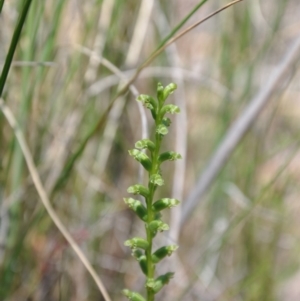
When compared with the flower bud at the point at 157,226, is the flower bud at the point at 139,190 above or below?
above

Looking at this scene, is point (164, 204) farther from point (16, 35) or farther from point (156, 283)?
point (16, 35)

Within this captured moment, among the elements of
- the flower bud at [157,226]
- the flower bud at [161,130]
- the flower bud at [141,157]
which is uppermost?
the flower bud at [161,130]

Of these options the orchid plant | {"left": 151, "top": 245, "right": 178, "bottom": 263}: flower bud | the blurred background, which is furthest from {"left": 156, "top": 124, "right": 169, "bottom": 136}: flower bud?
the blurred background

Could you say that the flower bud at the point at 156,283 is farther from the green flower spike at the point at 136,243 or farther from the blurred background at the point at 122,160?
the blurred background at the point at 122,160

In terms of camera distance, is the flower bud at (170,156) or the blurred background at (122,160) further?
the blurred background at (122,160)

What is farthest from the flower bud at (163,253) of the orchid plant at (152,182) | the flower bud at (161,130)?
the flower bud at (161,130)

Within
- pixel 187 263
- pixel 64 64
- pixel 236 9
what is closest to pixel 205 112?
pixel 236 9

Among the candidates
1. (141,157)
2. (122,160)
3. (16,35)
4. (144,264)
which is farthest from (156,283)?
(122,160)

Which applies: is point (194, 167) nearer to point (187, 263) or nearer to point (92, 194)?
point (187, 263)

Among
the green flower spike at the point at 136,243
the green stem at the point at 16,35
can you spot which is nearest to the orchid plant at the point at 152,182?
the green flower spike at the point at 136,243
